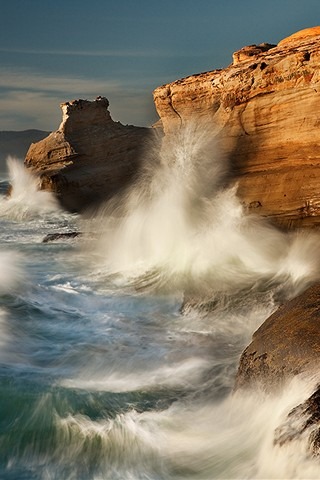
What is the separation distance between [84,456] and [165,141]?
35.8 ft

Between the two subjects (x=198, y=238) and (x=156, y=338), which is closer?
(x=156, y=338)

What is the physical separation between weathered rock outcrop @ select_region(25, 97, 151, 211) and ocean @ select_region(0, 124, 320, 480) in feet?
24.0

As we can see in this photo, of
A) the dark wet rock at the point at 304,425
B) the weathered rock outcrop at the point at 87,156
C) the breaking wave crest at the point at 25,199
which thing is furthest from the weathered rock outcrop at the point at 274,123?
the breaking wave crest at the point at 25,199

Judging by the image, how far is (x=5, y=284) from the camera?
1162 cm

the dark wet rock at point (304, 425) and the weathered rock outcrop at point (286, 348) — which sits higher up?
the weathered rock outcrop at point (286, 348)

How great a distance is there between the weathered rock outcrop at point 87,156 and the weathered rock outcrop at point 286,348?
1831cm

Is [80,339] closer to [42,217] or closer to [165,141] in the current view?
[165,141]

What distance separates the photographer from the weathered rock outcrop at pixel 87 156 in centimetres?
2433

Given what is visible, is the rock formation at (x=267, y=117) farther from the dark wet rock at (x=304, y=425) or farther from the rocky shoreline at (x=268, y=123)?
the dark wet rock at (x=304, y=425)

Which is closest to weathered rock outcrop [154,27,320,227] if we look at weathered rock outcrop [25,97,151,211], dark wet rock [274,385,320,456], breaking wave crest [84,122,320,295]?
breaking wave crest [84,122,320,295]

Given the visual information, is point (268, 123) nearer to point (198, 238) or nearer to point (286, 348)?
point (198, 238)

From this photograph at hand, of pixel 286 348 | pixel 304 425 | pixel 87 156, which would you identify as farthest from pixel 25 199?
pixel 304 425

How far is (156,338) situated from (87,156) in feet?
57.1

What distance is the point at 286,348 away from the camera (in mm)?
5766
